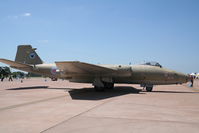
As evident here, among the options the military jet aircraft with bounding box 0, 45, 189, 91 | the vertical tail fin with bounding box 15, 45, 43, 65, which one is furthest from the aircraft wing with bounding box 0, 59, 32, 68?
the vertical tail fin with bounding box 15, 45, 43, 65

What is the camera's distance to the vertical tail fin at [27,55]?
19.5 m

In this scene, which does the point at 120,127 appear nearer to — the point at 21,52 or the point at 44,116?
the point at 44,116

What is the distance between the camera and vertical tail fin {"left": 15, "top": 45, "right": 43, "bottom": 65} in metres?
19.5

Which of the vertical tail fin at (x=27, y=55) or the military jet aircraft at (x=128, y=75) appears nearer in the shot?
the military jet aircraft at (x=128, y=75)

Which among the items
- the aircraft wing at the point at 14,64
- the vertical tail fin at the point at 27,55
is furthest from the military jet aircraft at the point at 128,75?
the vertical tail fin at the point at 27,55

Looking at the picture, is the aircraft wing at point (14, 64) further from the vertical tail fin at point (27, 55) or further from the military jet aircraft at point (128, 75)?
the vertical tail fin at point (27, 55)

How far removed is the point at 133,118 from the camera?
6109 millimetres

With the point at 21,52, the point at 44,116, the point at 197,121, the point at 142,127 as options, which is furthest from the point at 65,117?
the point at 21,52

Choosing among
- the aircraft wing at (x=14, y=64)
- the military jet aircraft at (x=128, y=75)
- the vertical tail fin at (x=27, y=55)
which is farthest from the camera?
the vertical tail fin at (x=27, y=55)

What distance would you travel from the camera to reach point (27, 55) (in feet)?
64.0

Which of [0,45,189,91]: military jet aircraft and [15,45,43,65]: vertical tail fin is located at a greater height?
[15,45,43,65]: vertical tail fin

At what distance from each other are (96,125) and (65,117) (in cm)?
140

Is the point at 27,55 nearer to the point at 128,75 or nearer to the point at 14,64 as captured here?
the point at 14,64

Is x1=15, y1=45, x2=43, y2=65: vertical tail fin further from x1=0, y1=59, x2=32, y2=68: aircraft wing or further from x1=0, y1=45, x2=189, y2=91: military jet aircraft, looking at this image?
x1=0, y1=45, x2=189, y2=91: military jet aircraft
